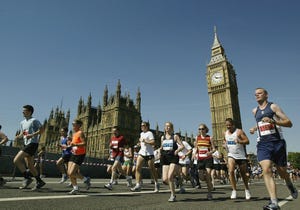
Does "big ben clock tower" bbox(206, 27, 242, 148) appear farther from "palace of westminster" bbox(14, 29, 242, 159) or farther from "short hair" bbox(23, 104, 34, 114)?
"short hair" bbox(23, 104, 34, 114)

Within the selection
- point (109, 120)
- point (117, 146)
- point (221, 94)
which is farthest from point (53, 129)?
point (117, 146)

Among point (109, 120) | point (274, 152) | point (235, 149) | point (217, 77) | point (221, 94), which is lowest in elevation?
point (274, 152)

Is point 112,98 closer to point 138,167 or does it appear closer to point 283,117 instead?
point 138,167

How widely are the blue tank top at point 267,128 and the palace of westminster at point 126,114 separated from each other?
126 feet

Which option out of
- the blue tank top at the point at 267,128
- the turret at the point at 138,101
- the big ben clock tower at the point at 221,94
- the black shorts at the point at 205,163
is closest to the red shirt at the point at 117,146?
the black shorts at the point at 205,163

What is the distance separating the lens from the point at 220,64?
7119 centimetres

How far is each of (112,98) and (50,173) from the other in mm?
37695

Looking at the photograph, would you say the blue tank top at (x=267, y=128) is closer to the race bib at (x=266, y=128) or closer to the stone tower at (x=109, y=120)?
the race bib at (x=266, y=128)

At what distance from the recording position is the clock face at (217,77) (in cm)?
7050

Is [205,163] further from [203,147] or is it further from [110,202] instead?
[110,202]

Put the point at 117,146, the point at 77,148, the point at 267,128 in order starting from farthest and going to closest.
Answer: the point at 117,146, the point at 77,148, the point at 267,128

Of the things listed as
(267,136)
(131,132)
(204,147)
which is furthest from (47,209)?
(131,132)

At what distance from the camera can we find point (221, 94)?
2778 inches

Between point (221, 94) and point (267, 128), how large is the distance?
69342mm
